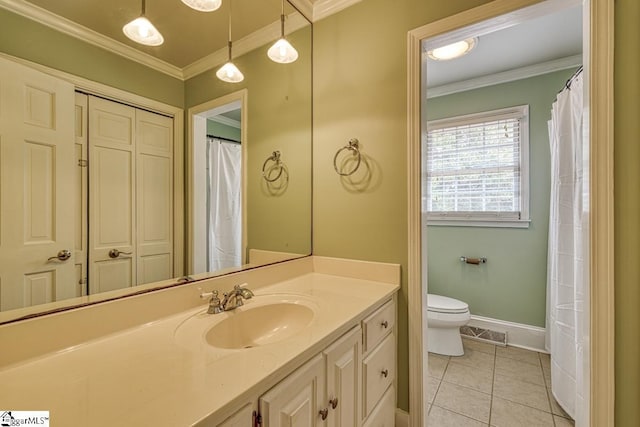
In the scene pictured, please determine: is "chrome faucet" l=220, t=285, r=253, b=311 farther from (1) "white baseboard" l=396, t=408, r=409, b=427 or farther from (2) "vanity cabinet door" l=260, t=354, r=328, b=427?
(1) "white baseboard" l=396, t=408, r=409, b=427

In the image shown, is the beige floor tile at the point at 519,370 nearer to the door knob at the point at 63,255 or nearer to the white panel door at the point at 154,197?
the white panel door at the point at 154,197

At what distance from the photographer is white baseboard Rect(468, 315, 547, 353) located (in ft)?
7.48

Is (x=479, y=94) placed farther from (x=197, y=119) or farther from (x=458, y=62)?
(x=197, y=119)

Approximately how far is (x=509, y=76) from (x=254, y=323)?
9.53 feet

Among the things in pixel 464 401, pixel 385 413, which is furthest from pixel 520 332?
pixel 385 413

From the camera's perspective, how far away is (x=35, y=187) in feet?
2.37

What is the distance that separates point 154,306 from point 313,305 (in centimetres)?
58

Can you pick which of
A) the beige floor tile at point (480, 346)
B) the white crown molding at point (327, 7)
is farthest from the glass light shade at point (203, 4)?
the beige floor tile at point (480, 346)

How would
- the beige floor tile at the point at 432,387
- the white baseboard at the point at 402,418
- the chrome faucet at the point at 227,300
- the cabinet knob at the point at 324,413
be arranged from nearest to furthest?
the cabinet knob at the point at 324,413, the chrome faucet at the point at 227,300, the white baseboard at the point at 402,418, the beige floor tile at the point at 432,387

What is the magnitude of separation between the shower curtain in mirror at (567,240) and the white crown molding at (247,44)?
168cm

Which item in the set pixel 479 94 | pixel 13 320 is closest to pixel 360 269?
pixel 13 320

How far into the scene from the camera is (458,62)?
230 cm

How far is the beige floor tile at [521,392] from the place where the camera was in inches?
65.5

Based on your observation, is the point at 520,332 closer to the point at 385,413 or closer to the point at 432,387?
the point at 432,387
